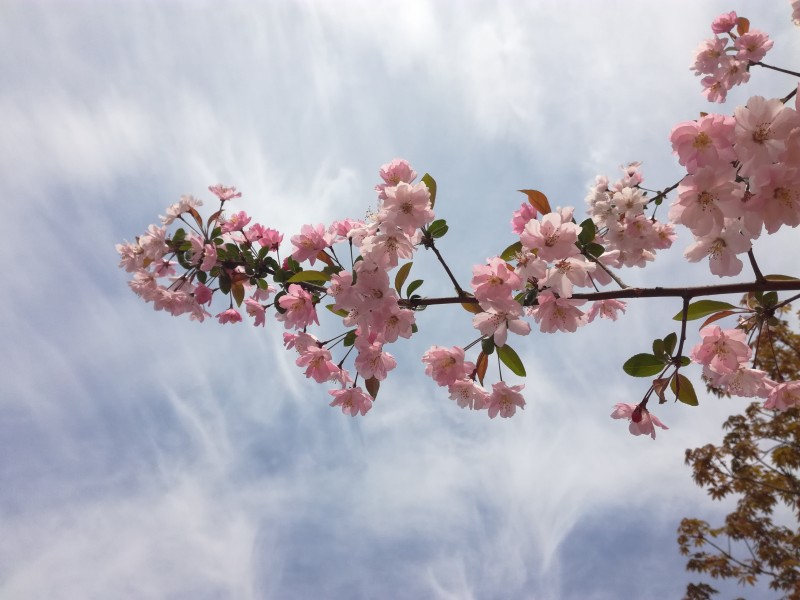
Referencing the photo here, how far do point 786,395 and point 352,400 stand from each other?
2.19 m

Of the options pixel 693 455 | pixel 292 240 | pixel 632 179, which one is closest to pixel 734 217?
pixel 292 240

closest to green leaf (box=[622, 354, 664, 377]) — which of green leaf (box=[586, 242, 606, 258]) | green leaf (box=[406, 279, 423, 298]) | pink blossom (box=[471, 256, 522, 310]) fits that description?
green leaf (box=[586, 242, 606, 258])

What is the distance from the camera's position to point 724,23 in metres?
4.26

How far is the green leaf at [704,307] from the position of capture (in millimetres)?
2094

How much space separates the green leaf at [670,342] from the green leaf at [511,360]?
610mm

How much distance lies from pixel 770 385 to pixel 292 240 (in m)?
2.47

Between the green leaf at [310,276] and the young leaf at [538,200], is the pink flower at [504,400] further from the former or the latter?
the green leaf at [310,276]

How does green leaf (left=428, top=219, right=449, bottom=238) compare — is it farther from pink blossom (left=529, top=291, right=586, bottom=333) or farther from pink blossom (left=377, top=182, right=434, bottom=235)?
pink blossom (left=529, top=291, right=586, bottom=333)

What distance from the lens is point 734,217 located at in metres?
1.71

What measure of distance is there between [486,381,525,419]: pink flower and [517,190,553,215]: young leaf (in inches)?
35.3

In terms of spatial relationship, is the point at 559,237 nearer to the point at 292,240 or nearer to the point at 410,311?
the point at 410,311

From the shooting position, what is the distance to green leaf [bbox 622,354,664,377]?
213 centimetres

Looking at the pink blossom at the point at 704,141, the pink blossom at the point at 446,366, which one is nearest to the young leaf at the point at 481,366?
the pink blossom at the point at 446,366

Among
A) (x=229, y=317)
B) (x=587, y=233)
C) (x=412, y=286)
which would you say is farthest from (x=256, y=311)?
(x=587, y=233)
